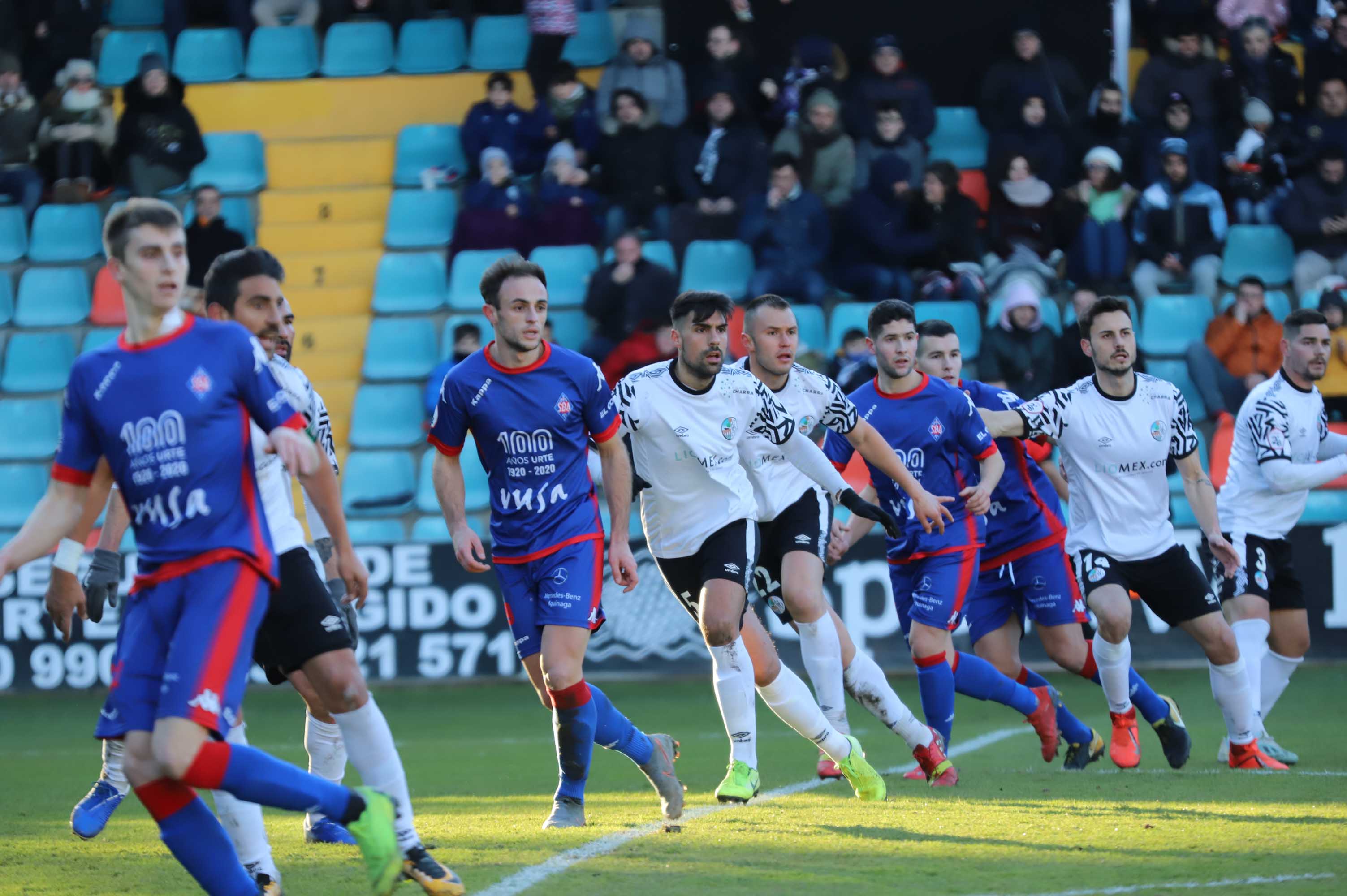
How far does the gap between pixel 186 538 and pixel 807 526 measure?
3.91 metres

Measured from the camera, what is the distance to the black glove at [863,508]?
713cm

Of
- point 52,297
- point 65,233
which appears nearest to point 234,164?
point 65,233

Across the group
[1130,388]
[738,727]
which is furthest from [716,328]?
[1130,388]

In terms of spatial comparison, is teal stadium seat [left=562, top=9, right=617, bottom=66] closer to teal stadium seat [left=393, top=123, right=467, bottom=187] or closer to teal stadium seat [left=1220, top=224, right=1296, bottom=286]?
teal stadium seat [left=393, top=123, right=467, bottom=187]

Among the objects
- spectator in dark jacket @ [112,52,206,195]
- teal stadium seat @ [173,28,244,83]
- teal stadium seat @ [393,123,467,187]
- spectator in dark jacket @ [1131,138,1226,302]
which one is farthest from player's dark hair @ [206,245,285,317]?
teal stadium seat @ [173,28,244,83]

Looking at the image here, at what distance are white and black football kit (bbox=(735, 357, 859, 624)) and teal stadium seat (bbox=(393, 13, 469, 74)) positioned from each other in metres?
10.4

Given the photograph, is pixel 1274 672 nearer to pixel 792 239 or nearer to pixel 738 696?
pixel 738 696

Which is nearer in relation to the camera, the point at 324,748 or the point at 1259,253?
the point at 324,748

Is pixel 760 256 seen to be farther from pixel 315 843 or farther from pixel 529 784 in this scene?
pixel 315 843

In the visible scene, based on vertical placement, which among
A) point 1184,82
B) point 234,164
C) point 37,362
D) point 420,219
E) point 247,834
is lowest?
point 247,834

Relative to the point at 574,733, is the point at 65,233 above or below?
above

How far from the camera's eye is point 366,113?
1745 cm

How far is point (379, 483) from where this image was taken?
46.1 ft

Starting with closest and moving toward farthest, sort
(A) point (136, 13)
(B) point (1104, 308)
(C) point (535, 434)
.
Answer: (C) point (535, 434) → (B) point (1104, 308) → (A) point (136, 13)
